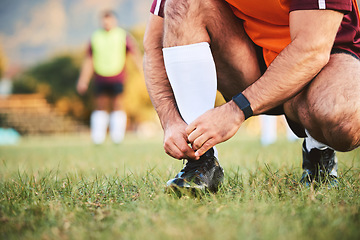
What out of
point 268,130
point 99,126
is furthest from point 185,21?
point 99,126

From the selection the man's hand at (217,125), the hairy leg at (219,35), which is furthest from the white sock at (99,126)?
the man's hand at (217,125)

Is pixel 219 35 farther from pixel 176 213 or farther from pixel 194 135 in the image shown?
pixel 176 213

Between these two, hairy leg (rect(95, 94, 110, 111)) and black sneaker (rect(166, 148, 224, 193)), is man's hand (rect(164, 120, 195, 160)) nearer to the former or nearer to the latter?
black sneaker (rect(166, 148, 224, 193))

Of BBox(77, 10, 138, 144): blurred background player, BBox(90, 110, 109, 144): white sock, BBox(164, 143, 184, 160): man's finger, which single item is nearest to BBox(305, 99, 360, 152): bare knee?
BBox(164, 143, 184, 160): man's finger

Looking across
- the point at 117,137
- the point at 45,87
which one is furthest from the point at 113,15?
the point at 45,87

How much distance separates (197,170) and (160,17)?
0.68 meters

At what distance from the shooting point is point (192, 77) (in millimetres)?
1294

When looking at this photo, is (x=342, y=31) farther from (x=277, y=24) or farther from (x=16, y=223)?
(x=16, y=223)

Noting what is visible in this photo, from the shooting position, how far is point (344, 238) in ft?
2.25

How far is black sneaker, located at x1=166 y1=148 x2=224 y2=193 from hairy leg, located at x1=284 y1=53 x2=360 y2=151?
0.39 meters

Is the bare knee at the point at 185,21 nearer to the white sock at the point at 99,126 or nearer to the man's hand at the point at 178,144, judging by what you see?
the man's hand at the point at 178,144

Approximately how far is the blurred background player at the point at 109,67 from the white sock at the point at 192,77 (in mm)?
5496

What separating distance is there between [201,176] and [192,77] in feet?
1.23

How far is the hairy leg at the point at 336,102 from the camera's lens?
3.83 ft
